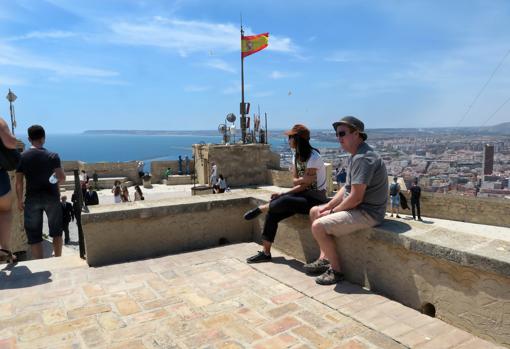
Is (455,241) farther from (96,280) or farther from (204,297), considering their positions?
(96,280)

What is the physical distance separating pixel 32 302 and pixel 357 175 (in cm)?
309

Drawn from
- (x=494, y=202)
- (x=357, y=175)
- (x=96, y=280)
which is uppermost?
(x=357, y=175)

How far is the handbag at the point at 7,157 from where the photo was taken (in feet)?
14.0

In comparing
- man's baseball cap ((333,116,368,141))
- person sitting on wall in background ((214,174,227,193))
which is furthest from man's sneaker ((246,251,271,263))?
person sitting on wall in background ((214,174,227,193))

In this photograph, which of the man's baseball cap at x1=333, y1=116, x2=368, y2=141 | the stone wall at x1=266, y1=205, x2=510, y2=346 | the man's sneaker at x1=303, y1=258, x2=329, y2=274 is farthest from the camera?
the man's sneaker at x1=303, y1=258, x2=329, y2=274

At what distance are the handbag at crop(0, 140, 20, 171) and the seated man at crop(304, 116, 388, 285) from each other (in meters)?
3.29

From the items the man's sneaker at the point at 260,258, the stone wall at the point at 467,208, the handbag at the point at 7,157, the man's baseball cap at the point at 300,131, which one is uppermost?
the man's baseball cap at the point at 300,131

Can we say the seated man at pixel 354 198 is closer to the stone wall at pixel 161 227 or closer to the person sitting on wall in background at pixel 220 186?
the stone wall at pixel 161 227

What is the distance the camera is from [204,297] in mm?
3605

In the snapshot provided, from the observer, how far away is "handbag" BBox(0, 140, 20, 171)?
4270mm

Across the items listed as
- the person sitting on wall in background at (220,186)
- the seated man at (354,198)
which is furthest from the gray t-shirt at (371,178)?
the person sitting on wall in background at (220,186)

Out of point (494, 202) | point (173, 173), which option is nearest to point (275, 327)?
point (494, 202)

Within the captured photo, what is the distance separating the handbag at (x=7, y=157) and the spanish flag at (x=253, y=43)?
63.3 ft

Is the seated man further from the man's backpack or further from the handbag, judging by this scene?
the man's backpack
